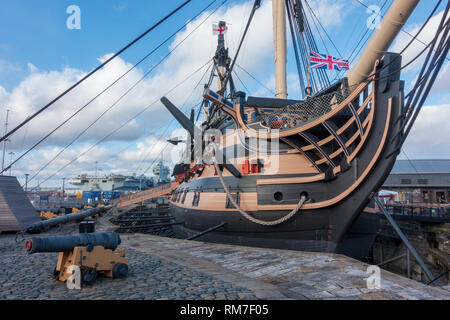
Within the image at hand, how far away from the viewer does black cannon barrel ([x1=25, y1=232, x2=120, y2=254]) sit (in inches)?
205

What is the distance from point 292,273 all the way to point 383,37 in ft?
20.1

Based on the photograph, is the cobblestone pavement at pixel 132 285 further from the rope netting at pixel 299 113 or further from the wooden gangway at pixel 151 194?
the wooden gangway at pixel 151 194

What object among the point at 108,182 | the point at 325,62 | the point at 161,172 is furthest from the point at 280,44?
the point at 161,172

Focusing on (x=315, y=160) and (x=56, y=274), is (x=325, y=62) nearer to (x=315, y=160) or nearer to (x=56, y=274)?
(x=315, y=160)

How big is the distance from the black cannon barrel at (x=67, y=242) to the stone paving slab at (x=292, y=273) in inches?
84.5

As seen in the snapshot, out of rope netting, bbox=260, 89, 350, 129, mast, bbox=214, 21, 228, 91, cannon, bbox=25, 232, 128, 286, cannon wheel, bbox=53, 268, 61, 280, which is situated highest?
mast, bbox=214, 21, 228, 91

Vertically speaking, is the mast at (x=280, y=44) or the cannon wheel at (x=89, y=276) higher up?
the mast at (x=280, y=44)

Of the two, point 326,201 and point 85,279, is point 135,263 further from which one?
point 326,201

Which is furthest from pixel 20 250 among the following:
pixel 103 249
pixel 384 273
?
pixel 384 273

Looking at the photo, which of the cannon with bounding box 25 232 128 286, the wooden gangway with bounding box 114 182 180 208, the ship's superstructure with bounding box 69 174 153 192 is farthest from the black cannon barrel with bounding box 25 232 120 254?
the ship's superstructure with bounding box 69 174 153 192

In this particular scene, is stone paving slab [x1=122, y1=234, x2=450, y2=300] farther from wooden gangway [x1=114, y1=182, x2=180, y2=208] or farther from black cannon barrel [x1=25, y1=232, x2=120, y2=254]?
wooden gangway [x1=114, y1=182, x2=180, y2=208]

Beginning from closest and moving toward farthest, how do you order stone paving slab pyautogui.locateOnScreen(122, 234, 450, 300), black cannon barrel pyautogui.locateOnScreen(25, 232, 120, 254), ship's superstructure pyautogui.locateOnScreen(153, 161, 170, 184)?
stone paving slab pyautogui.locateOnScreen(122, 234, 450, 300)
black cannon barrel pyautogui.locateOnScreen(25, 232, 120, 254)
ship's superstructure pyautogui.locateOnScreen(153, 161, 170, 184)

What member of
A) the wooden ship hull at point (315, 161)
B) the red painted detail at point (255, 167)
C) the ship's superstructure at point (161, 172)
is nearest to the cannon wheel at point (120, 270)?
the wooden ship hull at point (315, 161)

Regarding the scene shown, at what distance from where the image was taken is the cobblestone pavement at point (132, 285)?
473 centimetres
